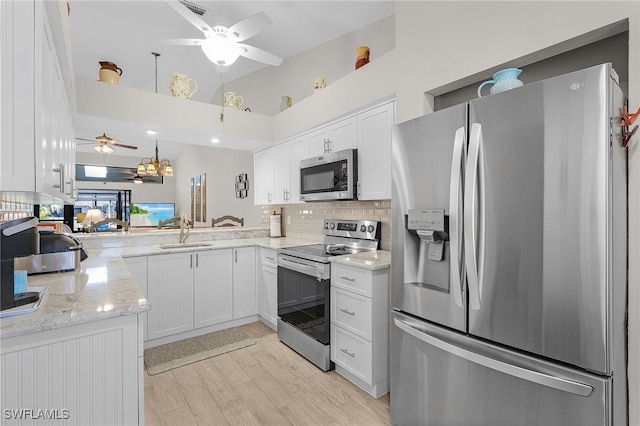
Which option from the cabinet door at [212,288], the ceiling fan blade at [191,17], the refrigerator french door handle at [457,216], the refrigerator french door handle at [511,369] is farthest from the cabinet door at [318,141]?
the refrigerator french door handle at [511,369]

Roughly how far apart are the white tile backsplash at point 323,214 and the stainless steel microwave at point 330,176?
1.05 feet

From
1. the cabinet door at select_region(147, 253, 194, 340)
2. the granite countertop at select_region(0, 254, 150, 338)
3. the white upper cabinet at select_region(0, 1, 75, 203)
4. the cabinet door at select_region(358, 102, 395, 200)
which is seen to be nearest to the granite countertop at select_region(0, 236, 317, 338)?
the granite countertop at select_region(0, 254, 150, 338)

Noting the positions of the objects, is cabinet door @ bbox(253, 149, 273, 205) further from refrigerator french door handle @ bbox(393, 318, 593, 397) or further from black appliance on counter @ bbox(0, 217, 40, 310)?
refrigerator french door handle @ bbox(393, 318, 593, 397)

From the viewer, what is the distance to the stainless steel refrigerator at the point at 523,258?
40.6 inches

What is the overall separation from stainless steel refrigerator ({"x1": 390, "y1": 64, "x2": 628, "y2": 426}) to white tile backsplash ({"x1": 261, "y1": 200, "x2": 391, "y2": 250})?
1179mm

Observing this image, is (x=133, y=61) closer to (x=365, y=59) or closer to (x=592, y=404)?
(x=365, y=59)

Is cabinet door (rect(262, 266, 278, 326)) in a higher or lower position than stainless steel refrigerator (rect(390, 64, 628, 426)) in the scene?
lower

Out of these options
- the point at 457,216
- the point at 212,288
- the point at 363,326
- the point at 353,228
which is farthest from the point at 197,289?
the point at 457,216

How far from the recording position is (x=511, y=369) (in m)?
1.19

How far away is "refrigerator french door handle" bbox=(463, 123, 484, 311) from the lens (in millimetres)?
1302

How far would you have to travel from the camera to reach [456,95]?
197 cm

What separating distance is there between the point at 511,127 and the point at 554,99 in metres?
0.16

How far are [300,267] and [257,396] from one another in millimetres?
969

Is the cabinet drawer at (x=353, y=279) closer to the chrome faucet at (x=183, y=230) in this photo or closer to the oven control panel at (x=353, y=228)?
the oven control panel at (x=353, y=228)
